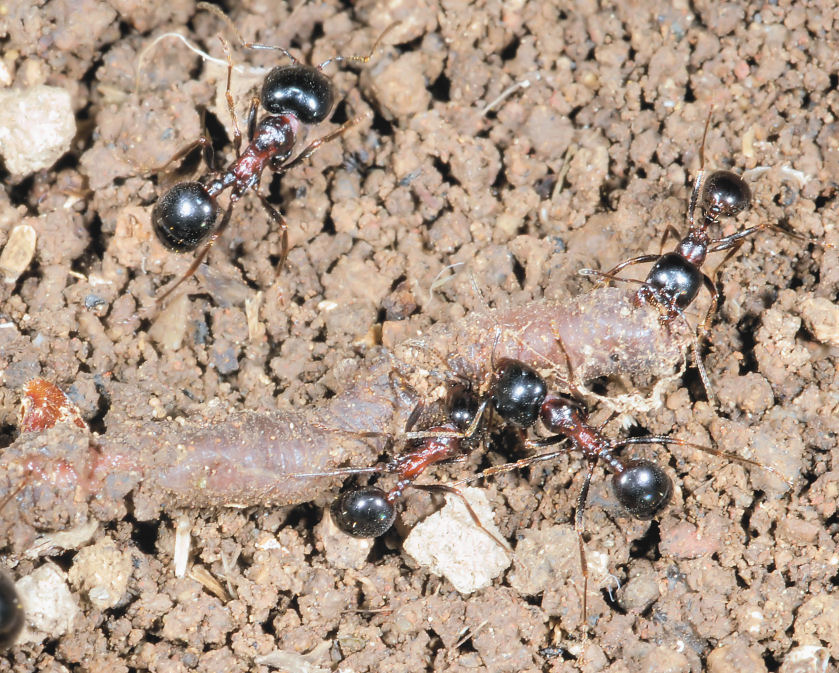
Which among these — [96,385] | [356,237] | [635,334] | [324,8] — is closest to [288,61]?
[324,8]

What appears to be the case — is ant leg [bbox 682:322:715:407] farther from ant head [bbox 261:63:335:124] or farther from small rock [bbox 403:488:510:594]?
ant head [bbox 261:63:335:124]

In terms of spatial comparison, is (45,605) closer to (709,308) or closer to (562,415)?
(562,415)

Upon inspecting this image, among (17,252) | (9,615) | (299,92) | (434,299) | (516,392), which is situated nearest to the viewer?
(9,615)

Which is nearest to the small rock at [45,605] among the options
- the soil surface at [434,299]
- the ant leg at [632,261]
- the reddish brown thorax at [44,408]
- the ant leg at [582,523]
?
the soil surface at [434,299]

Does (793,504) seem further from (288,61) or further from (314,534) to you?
(288,61)

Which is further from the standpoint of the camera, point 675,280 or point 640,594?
point 675,280

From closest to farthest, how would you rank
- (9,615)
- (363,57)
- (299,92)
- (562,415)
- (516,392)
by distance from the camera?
1. (9,615)
2. (516,392)
3. (562,415)
4. (299,92)
5. (363,57)

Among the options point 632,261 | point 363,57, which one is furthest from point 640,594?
point 363,57

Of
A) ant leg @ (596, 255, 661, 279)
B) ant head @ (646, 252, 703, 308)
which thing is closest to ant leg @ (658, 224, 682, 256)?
ant leg @ (596, 255, 661, 279)
